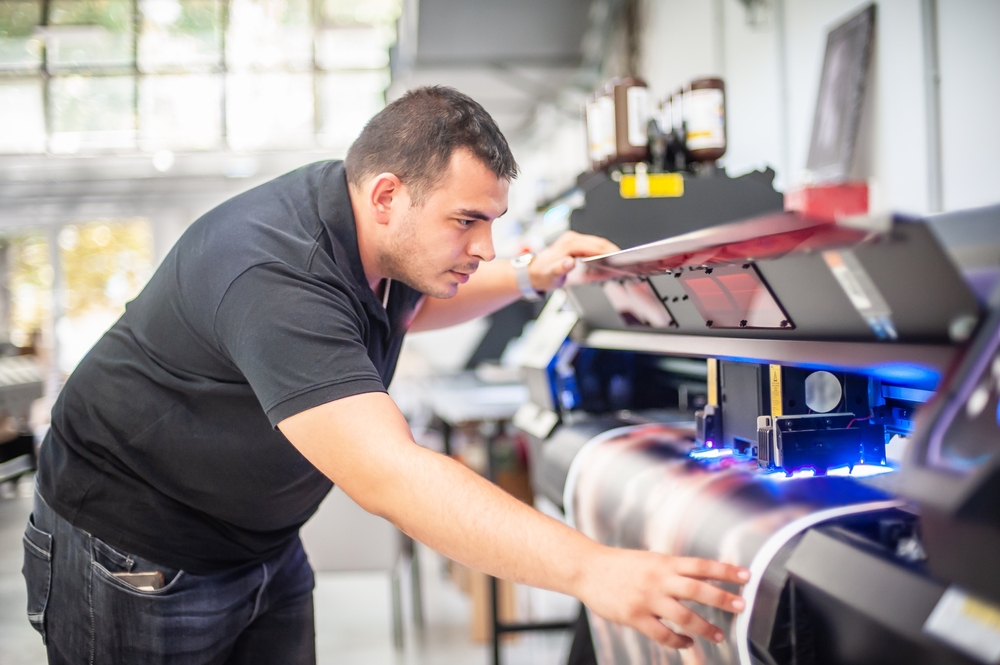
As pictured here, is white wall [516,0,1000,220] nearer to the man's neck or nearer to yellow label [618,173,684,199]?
yellow label [618,173,684,199]

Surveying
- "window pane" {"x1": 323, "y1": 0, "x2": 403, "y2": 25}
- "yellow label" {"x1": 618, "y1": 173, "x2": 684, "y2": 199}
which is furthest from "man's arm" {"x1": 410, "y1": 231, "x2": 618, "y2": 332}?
"window pane" {"x1": 323, "y1": 0, "x2": 403, "y2": 25}

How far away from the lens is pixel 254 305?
1.00m

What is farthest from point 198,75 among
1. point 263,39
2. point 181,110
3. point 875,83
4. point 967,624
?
point 967,624

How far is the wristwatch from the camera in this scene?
1.61 meters

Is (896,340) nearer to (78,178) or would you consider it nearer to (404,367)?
(404,367)

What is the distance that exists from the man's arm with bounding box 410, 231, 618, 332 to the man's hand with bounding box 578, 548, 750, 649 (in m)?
0.81

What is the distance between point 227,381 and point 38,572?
1.71 feet

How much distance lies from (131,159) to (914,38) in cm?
822

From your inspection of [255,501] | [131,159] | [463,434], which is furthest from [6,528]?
[131,159]

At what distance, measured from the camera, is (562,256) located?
5.05 feet

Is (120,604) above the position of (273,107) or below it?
below

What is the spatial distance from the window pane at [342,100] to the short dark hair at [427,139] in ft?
26.0

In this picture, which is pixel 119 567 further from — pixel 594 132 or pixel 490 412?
pixel 490 412

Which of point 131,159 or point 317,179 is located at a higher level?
point 131,159
